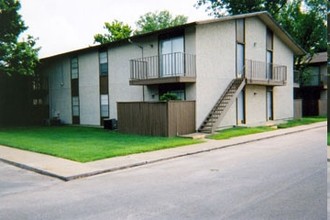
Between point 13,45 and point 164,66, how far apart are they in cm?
1128

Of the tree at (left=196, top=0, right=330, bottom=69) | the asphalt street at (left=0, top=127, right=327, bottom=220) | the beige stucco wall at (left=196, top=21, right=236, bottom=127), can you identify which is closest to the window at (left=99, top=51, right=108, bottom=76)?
the beige stucco wall at (left=196, top=21, right=236, bottom=127)

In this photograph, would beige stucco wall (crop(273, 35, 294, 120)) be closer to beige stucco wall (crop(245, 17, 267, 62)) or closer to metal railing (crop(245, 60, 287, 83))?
metal railing (crop(245, 60, 287, 83))

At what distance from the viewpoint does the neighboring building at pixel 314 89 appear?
3303 cm

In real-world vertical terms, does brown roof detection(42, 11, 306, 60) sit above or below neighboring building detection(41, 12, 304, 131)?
above

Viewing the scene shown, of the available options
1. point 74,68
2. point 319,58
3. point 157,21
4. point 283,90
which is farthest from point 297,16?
point 157,21

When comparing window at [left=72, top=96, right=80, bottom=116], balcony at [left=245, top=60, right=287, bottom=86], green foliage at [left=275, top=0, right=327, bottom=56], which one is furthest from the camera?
green foliage at [left=275, top=0, right=327, bottom=56]

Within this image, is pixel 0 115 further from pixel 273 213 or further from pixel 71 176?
pixel 273 213

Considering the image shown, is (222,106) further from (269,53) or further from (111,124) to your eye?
(269,53)

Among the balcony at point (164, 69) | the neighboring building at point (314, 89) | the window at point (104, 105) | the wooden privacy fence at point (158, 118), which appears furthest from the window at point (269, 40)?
the window at point (104, 105)

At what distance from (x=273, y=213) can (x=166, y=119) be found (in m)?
10.8

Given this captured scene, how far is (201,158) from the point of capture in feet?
36.3

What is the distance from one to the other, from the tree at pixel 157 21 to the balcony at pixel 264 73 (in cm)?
3423

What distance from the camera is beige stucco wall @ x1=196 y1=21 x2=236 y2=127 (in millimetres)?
17969

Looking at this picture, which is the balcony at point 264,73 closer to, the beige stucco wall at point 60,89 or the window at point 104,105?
the window at point 104,105
